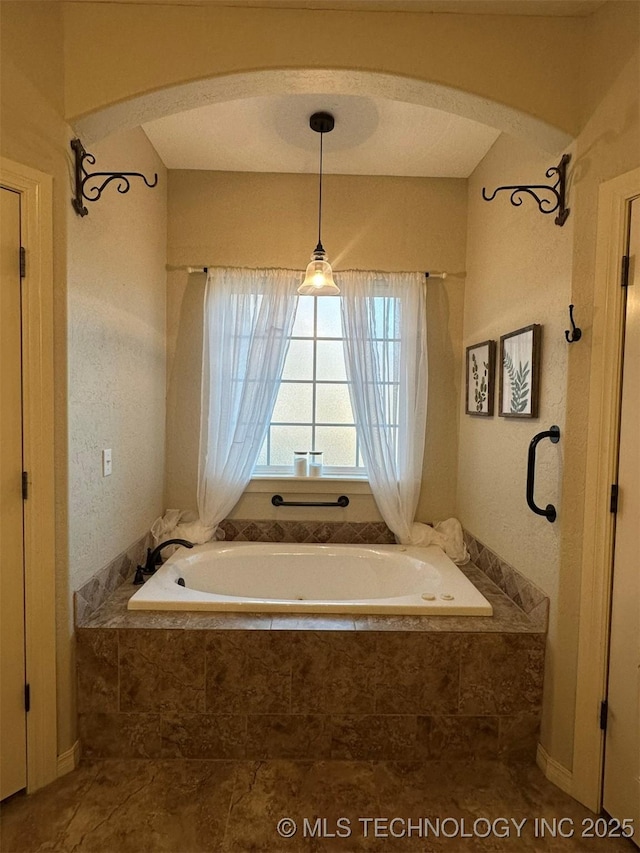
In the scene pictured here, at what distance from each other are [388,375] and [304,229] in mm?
1032

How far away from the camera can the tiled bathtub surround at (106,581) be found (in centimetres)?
167

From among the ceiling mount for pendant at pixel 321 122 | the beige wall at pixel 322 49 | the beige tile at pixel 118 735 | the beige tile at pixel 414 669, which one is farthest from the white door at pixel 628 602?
the beige tile at pixel 118 735

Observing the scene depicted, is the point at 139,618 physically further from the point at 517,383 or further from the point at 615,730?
the point at 517,383

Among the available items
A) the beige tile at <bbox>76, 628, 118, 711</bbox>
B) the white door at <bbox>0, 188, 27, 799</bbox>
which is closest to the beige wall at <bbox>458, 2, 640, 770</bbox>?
the beige tile at <bbox>76, 628, 118, 711</bbox>

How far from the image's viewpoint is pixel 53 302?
5.02 ft

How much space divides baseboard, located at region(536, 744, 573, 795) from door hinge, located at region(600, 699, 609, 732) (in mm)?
241

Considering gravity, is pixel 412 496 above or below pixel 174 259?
below

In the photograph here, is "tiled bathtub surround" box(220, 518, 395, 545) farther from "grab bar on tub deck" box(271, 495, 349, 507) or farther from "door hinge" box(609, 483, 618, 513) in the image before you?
"door hinge" box(609, 483, 618, 513)

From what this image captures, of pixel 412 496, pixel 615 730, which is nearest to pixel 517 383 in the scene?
pixel 412 496

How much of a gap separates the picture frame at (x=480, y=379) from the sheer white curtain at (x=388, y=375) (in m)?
0.26

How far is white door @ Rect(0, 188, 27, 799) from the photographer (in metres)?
1.43

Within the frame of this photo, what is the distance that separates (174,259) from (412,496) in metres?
2.06

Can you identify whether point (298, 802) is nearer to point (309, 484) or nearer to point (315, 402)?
point (309, 484)

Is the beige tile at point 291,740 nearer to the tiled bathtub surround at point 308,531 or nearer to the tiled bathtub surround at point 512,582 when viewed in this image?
the tiled bathtub surround at point 512,582
